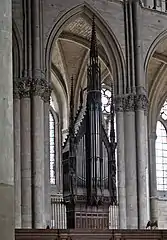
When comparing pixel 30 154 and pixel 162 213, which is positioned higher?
pixel 30 154

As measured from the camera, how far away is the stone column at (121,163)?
22609mm

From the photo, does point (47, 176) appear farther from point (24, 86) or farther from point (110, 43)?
point (110, 43)

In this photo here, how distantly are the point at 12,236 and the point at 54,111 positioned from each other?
2327 cm

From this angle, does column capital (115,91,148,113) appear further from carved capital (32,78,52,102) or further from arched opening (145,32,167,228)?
arched opening (145,32,167,228)

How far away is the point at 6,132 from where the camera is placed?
6.18 metres

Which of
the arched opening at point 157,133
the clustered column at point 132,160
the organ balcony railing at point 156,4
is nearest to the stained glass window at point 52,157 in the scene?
the arched opening at point 157,133

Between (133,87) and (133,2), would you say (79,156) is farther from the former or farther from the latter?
(133,2)

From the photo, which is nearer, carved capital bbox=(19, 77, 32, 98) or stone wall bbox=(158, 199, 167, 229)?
carved capital bbox=(19, 77, 32, 98)

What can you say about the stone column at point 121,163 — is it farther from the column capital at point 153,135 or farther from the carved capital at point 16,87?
the column capital at point 153,135

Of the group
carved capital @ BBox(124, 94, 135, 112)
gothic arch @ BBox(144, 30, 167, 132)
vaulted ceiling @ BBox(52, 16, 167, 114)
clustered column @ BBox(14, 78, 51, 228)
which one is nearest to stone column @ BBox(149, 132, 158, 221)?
gothic arch @ BBox(144, 30, 167, 132)

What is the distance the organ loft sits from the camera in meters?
21.6

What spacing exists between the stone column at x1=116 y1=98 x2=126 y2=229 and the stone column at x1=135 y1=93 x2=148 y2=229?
534mm

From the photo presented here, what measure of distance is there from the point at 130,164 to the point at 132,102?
222cm

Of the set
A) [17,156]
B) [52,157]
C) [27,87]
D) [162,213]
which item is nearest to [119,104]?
[27,87]
